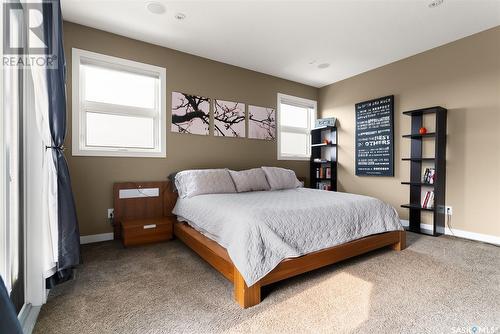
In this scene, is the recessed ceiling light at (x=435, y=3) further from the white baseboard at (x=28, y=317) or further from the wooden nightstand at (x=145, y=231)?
the white baseboard at (x=28, y=317)

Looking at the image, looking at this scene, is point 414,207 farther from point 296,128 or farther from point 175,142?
point 175,142

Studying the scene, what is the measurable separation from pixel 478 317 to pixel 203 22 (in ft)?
11.2

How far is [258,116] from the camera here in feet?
13.6

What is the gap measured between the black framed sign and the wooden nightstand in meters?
3.21

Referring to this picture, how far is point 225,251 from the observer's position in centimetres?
192

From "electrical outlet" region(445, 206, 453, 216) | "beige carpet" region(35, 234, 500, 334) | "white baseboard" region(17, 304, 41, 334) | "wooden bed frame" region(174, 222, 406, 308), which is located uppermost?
"electrical outlet" region(445, 206, 453, 216)

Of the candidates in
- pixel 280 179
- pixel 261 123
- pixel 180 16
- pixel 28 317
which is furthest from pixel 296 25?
pixel 28 317

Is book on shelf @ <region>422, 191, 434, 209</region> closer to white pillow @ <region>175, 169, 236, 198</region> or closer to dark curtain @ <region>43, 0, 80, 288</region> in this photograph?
white pillow @ <region>175, 169, 236, 198</region>

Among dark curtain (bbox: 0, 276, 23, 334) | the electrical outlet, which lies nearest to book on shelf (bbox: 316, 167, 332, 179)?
the electrical outlet

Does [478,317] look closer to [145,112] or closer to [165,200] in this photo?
[165,200]

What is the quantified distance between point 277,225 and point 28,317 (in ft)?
5.36

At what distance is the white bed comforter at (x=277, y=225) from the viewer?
171cm

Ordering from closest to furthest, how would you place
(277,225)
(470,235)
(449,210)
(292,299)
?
(292,299), (277,225), (470,235), (449,210)

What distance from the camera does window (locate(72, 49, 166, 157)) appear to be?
287 cm
